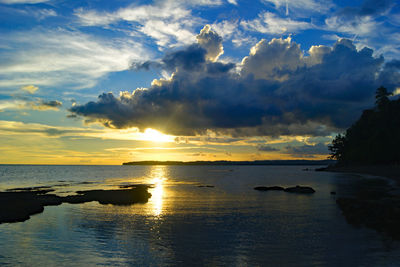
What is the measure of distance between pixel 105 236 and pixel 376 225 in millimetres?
27384

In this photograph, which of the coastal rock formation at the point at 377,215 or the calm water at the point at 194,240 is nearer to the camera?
the calm water at the point at 194,240

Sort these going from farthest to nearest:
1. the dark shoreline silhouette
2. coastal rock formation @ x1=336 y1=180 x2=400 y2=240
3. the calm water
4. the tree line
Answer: the tree line < the dark shoreline silhouette < coastal rock formation @ x1=336 y1=180 x2=400 y2=240 < the calm water

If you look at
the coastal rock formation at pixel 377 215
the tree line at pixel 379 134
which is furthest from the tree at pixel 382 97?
the coastal rock formation at pixel 377 215

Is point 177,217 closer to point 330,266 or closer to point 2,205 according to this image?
point 330,266

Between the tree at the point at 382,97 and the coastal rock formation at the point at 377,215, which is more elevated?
the tree at the point at 382,97

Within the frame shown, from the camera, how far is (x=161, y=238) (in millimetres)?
28016

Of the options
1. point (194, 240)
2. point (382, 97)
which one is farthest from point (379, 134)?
point (194, 240)

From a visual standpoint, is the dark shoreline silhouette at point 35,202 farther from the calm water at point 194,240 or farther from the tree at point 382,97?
the tree at point 382,97

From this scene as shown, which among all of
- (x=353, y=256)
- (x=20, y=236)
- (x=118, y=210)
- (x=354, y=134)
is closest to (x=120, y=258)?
(x=20, y=236)

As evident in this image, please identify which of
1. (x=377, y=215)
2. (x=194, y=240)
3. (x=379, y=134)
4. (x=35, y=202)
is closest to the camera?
(x=194, y=240)

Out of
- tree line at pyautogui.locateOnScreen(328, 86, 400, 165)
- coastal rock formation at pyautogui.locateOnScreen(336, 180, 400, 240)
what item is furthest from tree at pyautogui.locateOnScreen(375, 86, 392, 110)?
coastal rock formation at pyautogui.locateOnScreen(336, 180, 400, 240)

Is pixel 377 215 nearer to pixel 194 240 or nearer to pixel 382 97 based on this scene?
pixel 194 240

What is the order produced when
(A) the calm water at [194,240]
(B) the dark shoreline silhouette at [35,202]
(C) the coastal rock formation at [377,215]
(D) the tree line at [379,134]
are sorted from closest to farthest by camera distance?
(A) the calm water at [194,240], (C) the coastal rock formation at [377,215], (B) the dark shoreline silhouette at [35,202], (D) the tree line at [379,134]

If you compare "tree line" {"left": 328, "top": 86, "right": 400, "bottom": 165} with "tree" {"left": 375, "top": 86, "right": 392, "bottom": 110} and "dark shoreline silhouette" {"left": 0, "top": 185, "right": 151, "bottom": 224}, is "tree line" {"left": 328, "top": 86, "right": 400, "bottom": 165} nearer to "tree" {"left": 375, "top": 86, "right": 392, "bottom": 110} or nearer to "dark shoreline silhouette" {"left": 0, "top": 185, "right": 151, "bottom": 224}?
"tree" {"left": 375, "top": 86, "right": 392, "bottom": 110}
